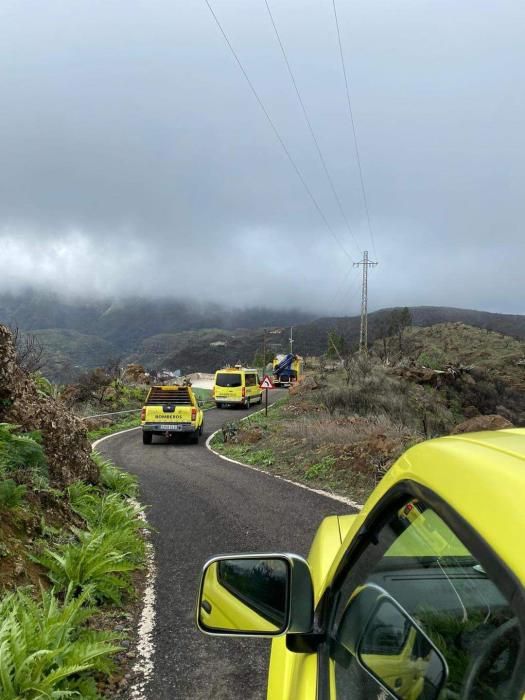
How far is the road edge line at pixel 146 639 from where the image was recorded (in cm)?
357

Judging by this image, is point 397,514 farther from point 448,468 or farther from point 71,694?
point 71,694

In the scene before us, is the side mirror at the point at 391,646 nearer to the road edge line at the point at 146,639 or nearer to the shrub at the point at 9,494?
the road edge line at the point at 146,639

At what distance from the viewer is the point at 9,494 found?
5.24 meters

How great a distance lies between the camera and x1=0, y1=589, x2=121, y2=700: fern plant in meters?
3.04

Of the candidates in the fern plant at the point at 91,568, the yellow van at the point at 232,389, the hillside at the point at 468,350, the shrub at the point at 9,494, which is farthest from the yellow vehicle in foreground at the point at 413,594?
the yellow van at the point at 232,389

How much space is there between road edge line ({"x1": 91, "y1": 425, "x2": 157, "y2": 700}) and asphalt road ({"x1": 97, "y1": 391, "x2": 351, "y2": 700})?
0.05 metres

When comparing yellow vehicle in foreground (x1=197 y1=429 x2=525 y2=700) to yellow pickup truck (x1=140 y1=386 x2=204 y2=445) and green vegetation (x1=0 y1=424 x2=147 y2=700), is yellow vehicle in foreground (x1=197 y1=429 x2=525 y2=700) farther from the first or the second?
yellow pickup truck (x1=140 y1=386 x2=204 y2=445)

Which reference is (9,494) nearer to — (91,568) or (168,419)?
(91,568)

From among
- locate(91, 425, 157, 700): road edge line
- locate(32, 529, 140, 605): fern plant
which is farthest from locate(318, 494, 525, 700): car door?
locate(32, 529, 140, 605): fern plant

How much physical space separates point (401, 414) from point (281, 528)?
13145 millimetres

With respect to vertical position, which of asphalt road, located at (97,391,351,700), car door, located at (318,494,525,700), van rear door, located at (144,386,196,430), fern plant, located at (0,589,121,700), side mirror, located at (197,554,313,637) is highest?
car door, located at (318,494,525,700)

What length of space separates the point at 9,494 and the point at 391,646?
486cm

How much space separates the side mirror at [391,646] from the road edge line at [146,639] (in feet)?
8.59

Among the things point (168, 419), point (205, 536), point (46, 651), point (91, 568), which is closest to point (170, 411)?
point (168, 419)
